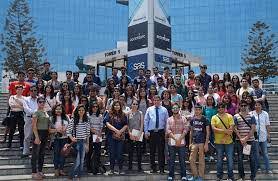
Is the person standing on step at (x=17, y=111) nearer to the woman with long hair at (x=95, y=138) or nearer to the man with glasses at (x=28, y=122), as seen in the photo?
the man with glasses at (x=28, y=122)

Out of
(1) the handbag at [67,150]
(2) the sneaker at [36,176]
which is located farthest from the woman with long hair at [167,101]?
(2) the sneaker at [36,176]

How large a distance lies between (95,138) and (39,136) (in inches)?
52.3

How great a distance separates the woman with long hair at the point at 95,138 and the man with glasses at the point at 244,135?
3434 millimetres

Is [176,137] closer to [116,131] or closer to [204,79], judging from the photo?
[116,131]

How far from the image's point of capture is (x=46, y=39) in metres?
68.9

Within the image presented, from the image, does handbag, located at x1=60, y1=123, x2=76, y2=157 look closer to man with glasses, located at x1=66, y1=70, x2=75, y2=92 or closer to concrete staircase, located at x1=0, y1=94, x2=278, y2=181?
concrete staircase, located at x1=0, y1=94, x2=278, y2=181

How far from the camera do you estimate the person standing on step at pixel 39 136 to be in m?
9.53

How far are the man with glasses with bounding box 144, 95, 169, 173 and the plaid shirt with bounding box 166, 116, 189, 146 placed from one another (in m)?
0.27

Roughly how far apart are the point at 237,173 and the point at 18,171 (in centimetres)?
554

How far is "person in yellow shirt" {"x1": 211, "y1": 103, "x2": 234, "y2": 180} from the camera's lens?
10016 millimetres

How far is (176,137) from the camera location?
10000 mm

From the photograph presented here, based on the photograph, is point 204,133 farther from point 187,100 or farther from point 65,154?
point 65,154

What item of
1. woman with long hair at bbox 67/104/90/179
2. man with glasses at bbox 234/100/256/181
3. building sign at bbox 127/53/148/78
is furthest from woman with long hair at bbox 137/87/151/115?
building sign at bbox 127/53/148/78

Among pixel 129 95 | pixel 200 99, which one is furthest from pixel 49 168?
pixel 200 99
